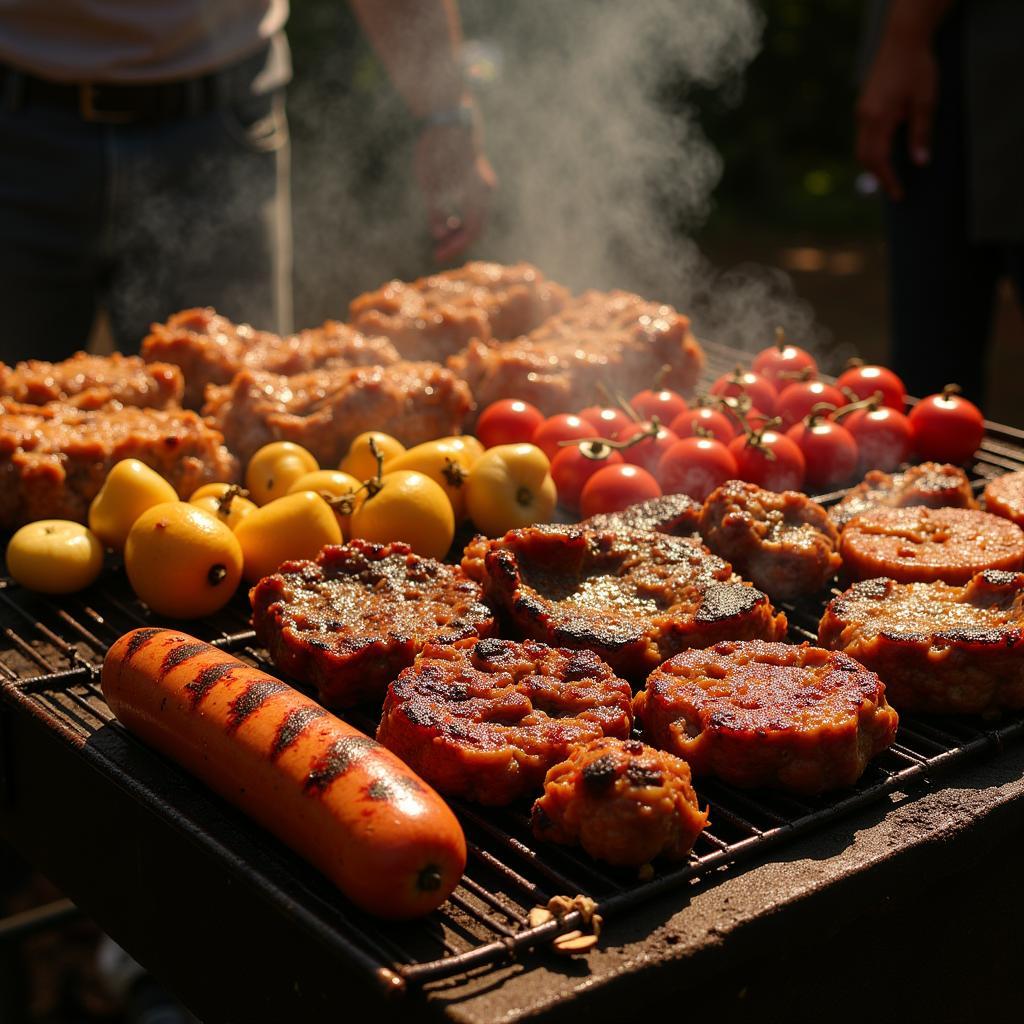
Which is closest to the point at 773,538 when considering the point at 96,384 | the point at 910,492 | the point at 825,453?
the point at 910,492

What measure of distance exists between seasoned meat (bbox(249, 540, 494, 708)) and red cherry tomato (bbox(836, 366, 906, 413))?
225 cm

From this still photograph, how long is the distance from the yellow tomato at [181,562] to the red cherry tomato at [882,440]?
236 cm

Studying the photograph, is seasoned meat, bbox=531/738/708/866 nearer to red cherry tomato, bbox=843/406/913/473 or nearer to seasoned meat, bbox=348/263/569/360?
red cherry tomato, bbox=843/406/913/473

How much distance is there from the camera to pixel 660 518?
3.74 metres

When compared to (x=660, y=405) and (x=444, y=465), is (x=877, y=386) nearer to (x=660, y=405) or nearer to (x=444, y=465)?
(x=660, y=405)

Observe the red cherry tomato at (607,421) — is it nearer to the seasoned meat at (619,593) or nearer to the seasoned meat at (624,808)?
the seasoned meat at (619,593)

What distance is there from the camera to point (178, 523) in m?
3.49

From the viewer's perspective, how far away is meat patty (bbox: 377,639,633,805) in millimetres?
2629

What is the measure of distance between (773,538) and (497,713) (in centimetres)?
125

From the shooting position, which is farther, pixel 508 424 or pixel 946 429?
pixel 946 429

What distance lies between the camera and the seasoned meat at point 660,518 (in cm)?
367

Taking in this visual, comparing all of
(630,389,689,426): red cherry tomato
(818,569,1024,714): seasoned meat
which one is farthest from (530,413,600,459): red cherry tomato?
(818,569,1024,714): seasoned meat

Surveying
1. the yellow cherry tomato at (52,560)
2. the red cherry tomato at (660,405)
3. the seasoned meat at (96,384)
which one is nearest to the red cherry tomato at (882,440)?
the red cherry tomato at (660,405)

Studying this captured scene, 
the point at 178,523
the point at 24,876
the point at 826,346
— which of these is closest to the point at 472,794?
the point at 178,523
